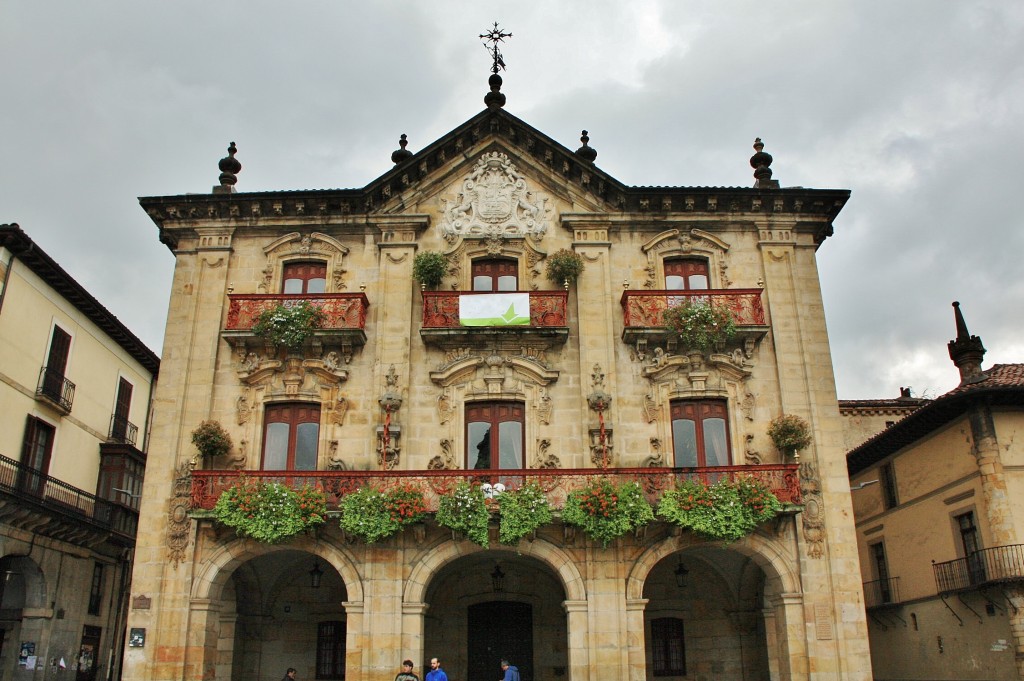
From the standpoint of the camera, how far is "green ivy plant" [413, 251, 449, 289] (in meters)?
19.7

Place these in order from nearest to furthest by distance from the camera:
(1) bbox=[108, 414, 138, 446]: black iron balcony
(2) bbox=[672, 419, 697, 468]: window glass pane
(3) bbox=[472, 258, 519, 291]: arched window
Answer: (2) bbox=[672, 419, 697, 468]: window glass pane → (3) bbox=[472, 258, 519, 291]: arched window → (1) bbox=[108, 414, 138, 446]: black iron balcony

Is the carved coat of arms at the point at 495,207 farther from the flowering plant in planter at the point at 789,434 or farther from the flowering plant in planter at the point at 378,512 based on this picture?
the flowering plant in planter at the point at 789,434

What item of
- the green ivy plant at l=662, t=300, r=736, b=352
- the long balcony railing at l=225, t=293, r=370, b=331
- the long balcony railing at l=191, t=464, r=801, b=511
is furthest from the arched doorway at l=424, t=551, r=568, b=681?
the green ivy plant at l=662, t=300, r=736, b=352

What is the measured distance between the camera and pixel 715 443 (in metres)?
19.0

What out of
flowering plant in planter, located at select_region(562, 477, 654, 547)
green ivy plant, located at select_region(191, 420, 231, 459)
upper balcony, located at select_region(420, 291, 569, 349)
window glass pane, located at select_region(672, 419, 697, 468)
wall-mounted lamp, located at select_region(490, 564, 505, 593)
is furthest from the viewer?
wall-mounted lamp, located at select_region(490, 564, 505, 593)

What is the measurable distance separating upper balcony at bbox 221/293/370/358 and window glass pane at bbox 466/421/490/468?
3.23 m

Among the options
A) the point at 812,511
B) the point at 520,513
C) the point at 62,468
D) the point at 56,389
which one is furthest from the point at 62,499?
the point at 812,511

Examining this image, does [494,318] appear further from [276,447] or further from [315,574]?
[315,574]

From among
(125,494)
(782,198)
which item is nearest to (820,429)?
(782,198)

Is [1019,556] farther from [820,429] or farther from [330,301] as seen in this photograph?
[330,301]

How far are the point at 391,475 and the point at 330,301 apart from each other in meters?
4.59

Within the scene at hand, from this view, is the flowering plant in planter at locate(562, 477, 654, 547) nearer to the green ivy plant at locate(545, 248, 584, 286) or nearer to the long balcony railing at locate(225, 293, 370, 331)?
the green ivy plant at locate(545, 248, 584, 286)

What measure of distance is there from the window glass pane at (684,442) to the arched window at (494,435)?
3.37m

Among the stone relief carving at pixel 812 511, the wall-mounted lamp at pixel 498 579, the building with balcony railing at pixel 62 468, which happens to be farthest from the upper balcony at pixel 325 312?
the stone relief carving at pixel 812 511
